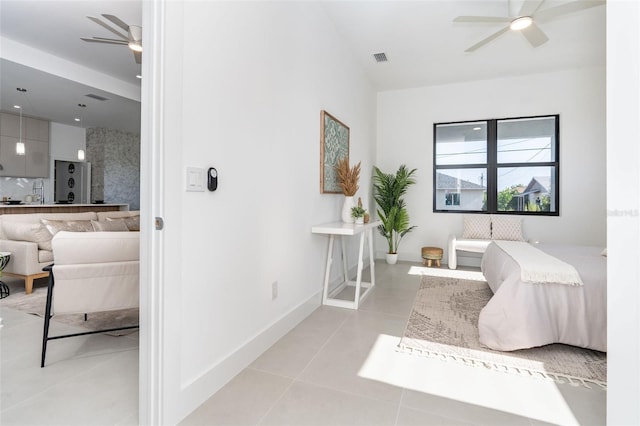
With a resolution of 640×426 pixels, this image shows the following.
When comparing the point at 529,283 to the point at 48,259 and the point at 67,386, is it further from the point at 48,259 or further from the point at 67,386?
the point at 48,259

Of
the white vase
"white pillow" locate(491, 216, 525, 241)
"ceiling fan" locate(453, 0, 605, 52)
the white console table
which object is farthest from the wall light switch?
"white pillow" locate(491, 216, 525, 241)

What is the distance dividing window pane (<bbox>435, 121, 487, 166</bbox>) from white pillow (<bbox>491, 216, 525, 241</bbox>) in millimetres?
1021

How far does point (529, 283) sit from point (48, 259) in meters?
4.66

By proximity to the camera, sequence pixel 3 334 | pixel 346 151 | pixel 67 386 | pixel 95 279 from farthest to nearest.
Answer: pixel 346 151 < pixel 3 334 < pixel 95 279 < pixel 67 386

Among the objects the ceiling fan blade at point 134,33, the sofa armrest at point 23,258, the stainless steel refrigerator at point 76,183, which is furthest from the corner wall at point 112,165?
the ceiling fan blade at point 134,33

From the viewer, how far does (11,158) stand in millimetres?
6250

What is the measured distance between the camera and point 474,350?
2094 millimetres

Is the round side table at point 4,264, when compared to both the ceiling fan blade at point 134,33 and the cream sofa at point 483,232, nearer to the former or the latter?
the ceiling fan blade at point 134,33

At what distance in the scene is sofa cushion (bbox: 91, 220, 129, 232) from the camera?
388cm

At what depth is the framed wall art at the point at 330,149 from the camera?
10.0 ft

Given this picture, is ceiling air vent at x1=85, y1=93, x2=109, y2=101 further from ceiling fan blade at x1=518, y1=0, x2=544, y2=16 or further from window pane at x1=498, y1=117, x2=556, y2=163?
window pane at x1=498, y1=117, x2=556, y2=163

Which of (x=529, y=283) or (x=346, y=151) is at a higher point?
(x=346, y=151)

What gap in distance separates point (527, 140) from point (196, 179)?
518 cm
